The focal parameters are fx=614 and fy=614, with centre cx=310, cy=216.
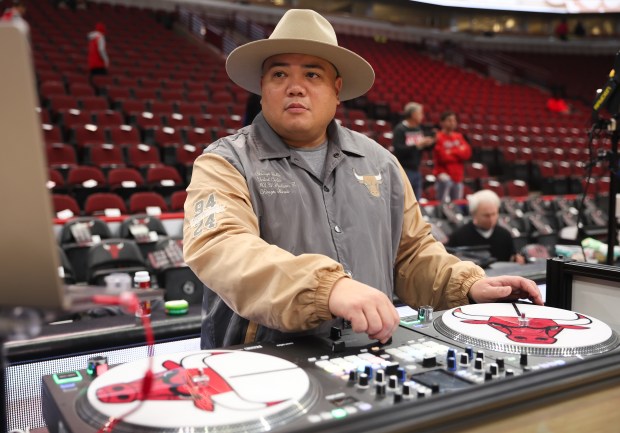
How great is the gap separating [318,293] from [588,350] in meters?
0.47

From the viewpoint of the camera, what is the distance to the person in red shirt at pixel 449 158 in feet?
22.4

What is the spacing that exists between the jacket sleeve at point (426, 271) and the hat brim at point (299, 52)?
0.31 m

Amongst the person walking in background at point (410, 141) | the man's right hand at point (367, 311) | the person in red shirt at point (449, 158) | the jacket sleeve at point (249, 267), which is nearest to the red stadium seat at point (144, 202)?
the person walking in background at point (410, 141)

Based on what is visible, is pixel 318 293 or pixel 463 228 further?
pixel 463 228

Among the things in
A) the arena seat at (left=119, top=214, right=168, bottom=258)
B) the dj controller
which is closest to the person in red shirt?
the arena seat at (left=119, top=214, right=168, bottom=258)

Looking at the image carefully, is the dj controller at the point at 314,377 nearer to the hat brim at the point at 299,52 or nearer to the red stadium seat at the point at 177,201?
the hat brim at the point at 299,52

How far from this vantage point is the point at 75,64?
383 inches

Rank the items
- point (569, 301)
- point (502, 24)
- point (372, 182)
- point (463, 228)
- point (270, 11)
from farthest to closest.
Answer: point (502, 24), point (270, 11), point (463, 228), point (372, 182), point (569, 301)

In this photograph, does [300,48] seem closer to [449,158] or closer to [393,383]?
[393,383]

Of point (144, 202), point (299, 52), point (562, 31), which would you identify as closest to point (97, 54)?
point (144, 202)

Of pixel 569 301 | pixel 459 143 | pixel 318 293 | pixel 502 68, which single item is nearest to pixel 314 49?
pixel 318 293

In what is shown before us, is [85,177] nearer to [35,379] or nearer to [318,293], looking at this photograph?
[35,379]

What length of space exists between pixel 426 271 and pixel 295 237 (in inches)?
15.9

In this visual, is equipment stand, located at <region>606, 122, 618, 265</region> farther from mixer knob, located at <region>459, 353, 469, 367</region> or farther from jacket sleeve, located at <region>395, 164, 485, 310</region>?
mixer knob, located at <region>459, 353, 469, 367</region>
